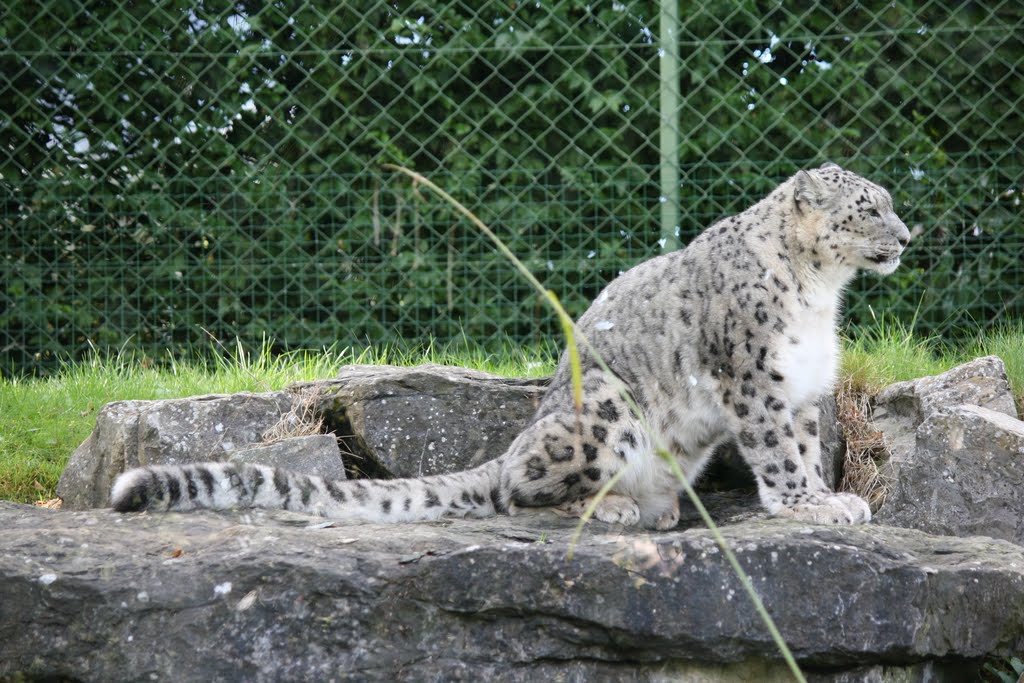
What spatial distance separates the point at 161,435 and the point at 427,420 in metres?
1.17

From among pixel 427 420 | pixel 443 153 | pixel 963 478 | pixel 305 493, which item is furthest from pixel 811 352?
pixel 443 153

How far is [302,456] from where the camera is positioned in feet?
17.3

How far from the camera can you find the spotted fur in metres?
4.78

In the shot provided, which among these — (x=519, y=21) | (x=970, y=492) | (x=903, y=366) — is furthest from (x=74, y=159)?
(x=970, y=492)

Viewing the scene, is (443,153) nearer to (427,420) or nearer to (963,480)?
(427,420)

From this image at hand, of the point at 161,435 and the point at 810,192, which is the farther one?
the point at 161,435

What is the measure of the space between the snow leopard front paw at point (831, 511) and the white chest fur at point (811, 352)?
0.44 m

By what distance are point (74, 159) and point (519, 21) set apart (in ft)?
10.0

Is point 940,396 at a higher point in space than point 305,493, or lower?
higher

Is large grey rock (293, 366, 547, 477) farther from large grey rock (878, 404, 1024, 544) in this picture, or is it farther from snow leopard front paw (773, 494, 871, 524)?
large grey rock (878, 404, 1024, 544)

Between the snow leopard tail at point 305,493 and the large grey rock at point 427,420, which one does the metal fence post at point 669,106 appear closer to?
the large grey rock at point 427,420

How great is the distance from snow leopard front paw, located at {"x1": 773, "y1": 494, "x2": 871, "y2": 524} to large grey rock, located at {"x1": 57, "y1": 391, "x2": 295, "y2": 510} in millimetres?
2363

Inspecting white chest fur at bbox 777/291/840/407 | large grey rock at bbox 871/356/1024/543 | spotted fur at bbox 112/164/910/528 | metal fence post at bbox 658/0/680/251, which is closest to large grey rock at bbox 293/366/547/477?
spotted fur at bbox 112/164/910/528

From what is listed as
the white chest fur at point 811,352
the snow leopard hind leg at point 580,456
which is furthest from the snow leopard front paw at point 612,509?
the white chest fur at point 811,352
